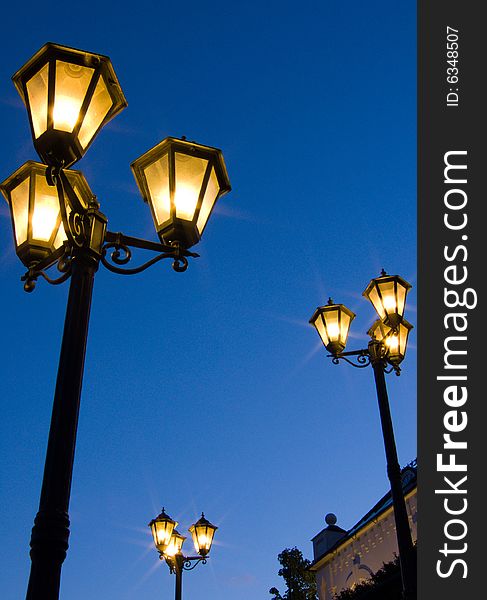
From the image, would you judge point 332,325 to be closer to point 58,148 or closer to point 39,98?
point 58,148

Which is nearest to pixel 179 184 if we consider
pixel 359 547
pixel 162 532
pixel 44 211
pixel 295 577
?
pixel 44 211

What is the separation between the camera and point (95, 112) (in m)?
4.34

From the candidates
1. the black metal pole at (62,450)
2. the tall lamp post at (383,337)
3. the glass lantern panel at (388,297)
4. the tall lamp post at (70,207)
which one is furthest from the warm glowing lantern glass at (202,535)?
the black metal pole at (62,450)

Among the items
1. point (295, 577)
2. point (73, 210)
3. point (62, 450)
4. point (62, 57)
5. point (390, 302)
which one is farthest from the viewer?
point (295, 577)

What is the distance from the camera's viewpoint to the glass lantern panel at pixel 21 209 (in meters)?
4.93

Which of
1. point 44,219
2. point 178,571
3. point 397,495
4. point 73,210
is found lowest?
point 397,495

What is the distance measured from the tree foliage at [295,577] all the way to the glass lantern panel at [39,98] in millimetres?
43093

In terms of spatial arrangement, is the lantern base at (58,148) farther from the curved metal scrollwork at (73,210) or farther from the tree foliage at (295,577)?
the tree foliage at (295,577)

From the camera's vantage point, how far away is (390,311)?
8.59 metres

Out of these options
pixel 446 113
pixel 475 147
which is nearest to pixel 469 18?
pixel 446 113

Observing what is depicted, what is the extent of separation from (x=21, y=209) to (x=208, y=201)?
4.82 ft

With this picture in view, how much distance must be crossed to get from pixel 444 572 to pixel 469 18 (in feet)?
19.6

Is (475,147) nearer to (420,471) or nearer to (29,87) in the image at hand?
(420,471)

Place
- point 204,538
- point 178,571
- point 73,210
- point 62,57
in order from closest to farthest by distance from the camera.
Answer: point 62,57
point 73,210
point 178,571
point 204,538
